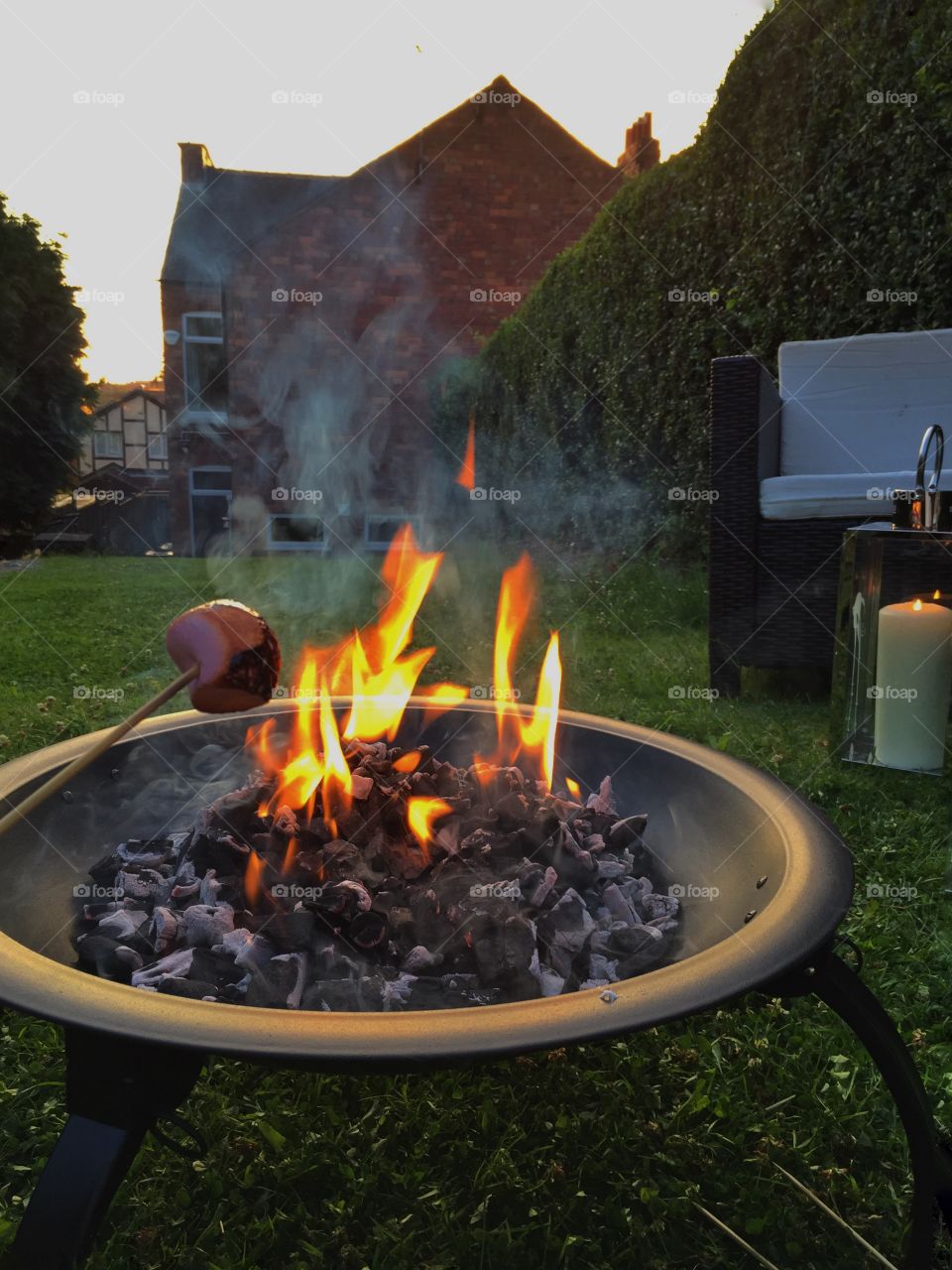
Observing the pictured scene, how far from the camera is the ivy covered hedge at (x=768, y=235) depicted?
4.54 meters

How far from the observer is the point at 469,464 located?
14.1 meters

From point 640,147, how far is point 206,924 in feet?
54.2

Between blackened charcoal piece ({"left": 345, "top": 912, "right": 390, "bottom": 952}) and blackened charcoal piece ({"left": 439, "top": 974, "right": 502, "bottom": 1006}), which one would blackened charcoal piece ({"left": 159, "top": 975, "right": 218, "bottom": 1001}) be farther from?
blackened charcoal piece ({"left": 439, "top": 974, "right": 502, "bottom": 1006})

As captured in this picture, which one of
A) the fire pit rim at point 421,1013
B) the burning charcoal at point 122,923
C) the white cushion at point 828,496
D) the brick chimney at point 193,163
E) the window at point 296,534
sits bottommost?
the window at point 296,534

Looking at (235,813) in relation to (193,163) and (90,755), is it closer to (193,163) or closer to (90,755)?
(90,755)

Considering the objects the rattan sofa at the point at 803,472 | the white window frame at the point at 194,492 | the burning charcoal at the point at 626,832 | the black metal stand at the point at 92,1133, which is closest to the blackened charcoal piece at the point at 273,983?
the black metal stand at the point at 92,1133

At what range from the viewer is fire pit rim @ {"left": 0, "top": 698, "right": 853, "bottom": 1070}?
88cm

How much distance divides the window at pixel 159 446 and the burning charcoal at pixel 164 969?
1765 cm

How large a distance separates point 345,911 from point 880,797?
2266 millimetres

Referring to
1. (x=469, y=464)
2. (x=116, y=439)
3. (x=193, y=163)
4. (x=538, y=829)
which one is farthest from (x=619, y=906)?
(x=116, y=439)

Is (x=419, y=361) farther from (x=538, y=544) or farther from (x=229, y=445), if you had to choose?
(x=538, y=544)

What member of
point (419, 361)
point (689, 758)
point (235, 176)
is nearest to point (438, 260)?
point (419, 361)

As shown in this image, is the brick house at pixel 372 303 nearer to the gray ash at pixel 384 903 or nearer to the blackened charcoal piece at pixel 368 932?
the gray ash at pixel 384 903

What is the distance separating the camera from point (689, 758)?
170 cm
